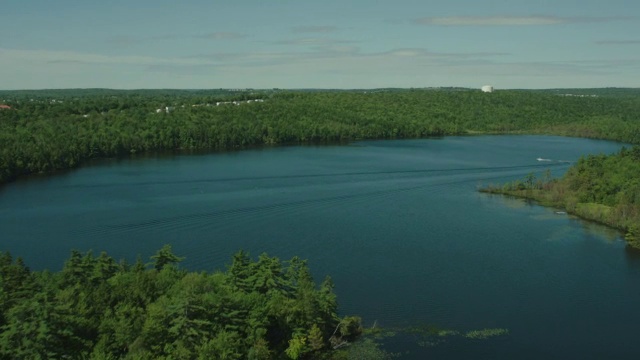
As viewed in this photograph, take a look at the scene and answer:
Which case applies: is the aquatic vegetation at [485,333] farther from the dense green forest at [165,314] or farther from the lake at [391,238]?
the dense green forest at [165,314]

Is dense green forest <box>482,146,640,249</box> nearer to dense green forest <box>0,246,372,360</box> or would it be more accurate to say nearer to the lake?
the lake

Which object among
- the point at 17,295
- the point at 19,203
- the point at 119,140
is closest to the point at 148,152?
the point at 119,140

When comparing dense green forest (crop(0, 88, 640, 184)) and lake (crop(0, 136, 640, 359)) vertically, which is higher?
dense green forest (crop(0, 88, 640, 184))

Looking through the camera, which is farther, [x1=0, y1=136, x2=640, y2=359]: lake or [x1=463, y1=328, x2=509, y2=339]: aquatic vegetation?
[x1=0, y1=136, x2=640, y2=359]: lake

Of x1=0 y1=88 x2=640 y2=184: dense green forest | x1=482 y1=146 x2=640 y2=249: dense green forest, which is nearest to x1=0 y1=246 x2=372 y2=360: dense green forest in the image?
x1=482 y1=146 x2=640 y2=249: dense green forest

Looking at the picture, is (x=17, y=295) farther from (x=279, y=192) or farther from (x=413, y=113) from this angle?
(x=413, y=113)

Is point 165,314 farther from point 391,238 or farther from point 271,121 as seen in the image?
point 271,121
